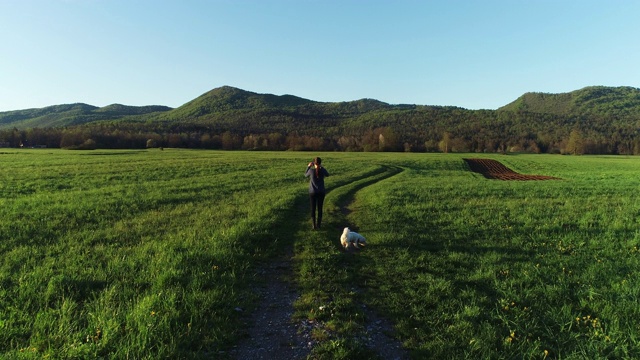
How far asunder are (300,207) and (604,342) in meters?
12.5

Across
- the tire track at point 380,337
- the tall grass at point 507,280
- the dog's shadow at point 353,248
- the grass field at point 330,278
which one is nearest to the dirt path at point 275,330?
the grass field at point 330,278

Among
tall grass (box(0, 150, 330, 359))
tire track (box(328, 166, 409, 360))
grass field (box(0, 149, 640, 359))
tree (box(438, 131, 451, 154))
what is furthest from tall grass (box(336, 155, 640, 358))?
tree (box(438, 131, 451, 154))

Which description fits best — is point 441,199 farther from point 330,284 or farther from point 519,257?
point 330,284

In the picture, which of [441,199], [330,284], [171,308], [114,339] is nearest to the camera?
[114,339]

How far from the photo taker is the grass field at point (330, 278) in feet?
16.0

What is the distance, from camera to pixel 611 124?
14950cm

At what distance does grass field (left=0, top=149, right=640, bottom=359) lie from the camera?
16.0ft

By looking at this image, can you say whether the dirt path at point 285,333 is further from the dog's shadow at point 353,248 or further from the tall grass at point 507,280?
the dog's shadow at point 353,248

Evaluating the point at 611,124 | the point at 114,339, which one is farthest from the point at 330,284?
the point at 611,124

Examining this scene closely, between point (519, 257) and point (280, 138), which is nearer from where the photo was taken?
point (519, 257)

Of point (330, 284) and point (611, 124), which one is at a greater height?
point (611, 124)

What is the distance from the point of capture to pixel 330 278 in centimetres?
750

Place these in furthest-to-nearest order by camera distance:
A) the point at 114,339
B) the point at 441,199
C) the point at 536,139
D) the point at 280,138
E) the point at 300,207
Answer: the point at 536,139 < the point at 280,138 < the point at 441,199 < the point at 300,207 < the point at 114,339

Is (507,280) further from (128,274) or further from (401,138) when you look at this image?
(401,138)
